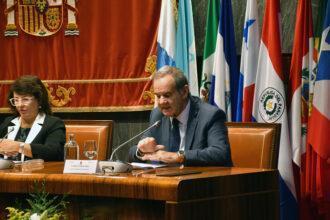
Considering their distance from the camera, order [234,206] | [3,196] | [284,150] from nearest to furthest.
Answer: [234,206]
[3,196]
[284,150]

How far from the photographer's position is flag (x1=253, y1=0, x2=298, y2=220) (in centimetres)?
486

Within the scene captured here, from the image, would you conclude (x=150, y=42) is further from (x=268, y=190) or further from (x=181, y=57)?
(x=268, y=190)

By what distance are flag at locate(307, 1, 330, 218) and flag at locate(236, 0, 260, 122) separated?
514 millimetres

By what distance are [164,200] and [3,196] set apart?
939 mm

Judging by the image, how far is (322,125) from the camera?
4.65 m

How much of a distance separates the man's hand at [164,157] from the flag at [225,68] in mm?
1580

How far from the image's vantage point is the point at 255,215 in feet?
10.8

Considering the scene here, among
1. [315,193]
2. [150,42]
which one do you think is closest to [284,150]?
[315,193]

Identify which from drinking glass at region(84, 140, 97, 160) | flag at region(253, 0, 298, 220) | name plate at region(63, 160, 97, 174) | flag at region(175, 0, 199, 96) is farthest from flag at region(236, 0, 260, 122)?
name plate at region(63, 160, 97, 174)

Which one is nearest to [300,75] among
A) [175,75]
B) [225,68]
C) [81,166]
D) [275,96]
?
[275,96]

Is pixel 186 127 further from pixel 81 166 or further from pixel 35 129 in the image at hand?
pixel 35 129

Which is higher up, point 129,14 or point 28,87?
point 129,14

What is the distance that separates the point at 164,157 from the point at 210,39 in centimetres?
197

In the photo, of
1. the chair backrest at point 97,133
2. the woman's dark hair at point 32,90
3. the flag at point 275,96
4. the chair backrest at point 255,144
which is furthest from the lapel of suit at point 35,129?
the flag at point 275,96
